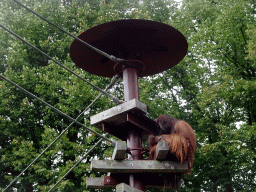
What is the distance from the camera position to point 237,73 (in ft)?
43.4

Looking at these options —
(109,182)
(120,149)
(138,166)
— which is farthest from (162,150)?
(109,182)

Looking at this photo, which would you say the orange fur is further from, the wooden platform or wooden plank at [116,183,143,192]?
wooden plank at [116,183,143,192]

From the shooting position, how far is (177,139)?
378cm

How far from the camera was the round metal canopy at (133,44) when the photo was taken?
13.9ft

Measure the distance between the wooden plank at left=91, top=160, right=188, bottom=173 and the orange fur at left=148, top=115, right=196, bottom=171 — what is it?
10 cm

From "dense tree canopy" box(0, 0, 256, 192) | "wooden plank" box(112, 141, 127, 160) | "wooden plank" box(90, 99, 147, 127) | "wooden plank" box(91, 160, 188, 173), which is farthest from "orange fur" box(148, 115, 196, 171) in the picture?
"dense tree canopy" box(0, 0, 256, 192)

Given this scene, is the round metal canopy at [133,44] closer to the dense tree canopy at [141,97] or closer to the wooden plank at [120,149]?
the wooden plank at [120,149]

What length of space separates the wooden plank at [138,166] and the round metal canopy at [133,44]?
149 centimetres

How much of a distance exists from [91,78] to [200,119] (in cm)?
434

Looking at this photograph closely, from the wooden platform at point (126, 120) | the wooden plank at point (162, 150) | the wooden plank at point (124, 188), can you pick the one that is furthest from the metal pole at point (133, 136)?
the wooden plank at point (162, 150)

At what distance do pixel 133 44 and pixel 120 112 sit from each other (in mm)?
1135

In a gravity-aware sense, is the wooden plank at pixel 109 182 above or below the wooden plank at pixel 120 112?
below

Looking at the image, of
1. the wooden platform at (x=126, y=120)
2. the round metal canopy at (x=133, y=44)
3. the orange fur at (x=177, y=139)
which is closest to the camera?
the orange fur at (x=177, y=139)

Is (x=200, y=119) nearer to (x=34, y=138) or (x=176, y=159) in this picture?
(x=34, y=138)
